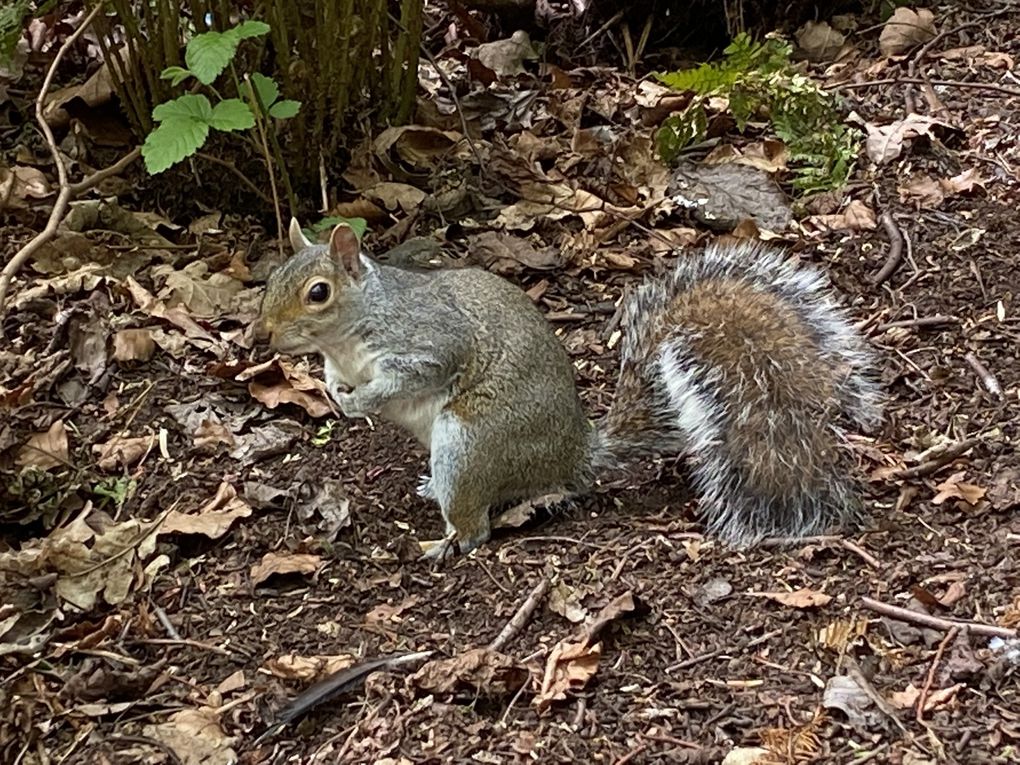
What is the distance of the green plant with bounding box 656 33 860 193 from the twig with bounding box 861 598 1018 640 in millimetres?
2395

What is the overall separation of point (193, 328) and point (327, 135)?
1036 mm

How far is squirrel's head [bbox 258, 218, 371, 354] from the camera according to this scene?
3342mm

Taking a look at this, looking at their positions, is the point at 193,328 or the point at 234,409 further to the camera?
the point at 193,328

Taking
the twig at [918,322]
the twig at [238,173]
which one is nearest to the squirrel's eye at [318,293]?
the twig at [238,173]

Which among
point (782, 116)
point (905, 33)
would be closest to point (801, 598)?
point (782, 116)

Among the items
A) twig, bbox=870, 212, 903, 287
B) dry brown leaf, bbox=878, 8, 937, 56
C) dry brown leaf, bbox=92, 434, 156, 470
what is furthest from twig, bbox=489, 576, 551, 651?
dry brown leaf, bbox=878, 8, 937, 56

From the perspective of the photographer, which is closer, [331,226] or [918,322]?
[918,322]

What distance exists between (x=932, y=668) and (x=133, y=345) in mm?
2707

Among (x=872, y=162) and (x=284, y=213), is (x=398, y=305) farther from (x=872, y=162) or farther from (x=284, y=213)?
(x=872, y=162)

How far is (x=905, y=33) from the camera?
5.68 meters

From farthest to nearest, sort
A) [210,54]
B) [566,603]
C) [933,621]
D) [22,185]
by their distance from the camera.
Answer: [22,185] → [210,54] → [566,603] → [933,621]

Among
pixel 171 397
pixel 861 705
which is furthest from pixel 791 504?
pixel 171 397

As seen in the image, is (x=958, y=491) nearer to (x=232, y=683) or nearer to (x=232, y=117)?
(x=232, y=683)

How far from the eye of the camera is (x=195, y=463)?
3.79 meters
